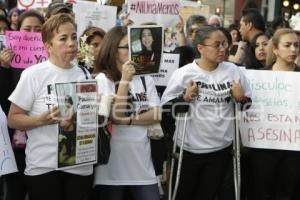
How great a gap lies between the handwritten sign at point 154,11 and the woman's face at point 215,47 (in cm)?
177

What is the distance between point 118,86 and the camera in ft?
13.8

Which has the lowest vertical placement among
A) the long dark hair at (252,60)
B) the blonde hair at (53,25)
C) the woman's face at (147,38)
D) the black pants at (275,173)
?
the black pants at (275,173)

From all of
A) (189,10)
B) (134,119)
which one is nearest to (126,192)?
(134,119)

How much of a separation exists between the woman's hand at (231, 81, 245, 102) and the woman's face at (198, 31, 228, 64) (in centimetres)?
26

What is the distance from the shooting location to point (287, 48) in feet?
17.1

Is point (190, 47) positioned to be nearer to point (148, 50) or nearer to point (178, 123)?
point (178, 123)

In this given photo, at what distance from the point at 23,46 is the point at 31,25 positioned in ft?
1.17

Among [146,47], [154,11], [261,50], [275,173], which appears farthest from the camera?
[154,11]

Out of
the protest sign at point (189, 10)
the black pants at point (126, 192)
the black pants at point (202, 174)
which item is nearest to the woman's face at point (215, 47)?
the black pants at point (202, 174)

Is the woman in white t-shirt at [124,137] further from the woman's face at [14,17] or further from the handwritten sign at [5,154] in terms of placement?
the woman's face at [14,17]

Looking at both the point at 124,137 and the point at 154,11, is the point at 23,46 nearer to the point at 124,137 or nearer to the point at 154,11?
the point at 124,137

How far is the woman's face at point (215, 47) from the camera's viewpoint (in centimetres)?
482

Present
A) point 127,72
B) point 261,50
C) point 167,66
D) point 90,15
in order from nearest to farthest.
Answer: point 127,72 < point 261,50 < point 167,66 < point 90,15

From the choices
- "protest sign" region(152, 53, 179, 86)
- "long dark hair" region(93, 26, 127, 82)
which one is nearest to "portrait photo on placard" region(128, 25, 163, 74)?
"long dark hair" region(93, 26, 127, 82)
